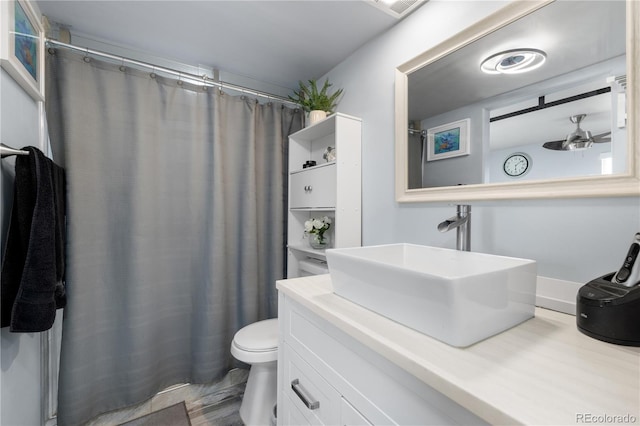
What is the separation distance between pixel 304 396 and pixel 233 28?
177cm

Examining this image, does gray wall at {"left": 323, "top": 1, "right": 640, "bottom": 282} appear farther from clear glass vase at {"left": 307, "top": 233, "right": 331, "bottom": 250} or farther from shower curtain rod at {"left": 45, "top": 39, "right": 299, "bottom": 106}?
shower curtain rod at {"left": 45, "top": 39, "right": 299, "bottom": 106}

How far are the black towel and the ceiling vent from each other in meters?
1.59

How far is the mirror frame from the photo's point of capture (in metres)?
0.71

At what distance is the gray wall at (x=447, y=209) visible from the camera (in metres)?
0.76

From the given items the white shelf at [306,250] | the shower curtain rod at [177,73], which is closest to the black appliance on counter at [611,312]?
the white shelf at [306,250]

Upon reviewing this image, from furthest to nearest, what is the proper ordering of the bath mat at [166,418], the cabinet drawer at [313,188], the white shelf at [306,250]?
the white shelf at [306,250] < the cabinet drawer at [313,188] < the bath mat at [166,418]

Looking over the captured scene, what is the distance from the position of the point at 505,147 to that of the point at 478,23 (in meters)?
0.48

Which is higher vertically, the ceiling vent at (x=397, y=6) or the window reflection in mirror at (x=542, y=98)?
the ceiling vent at (x=397, y=6)

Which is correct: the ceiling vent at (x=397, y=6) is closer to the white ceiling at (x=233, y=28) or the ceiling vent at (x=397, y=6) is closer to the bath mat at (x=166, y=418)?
the white ceiling at (x=233, y=28)

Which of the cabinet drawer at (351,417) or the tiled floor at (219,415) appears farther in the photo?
the tiled floor at (219,415)

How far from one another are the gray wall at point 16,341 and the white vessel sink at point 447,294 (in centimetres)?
122

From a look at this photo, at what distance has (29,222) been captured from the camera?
1.02m

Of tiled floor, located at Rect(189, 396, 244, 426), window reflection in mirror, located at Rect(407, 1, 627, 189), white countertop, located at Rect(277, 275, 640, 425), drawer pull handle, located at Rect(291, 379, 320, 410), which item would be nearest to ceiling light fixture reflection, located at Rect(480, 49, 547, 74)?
window reflection in mirror, located at Rect(407, 1, 627, 189)

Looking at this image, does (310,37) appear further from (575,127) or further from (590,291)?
(590,291)
